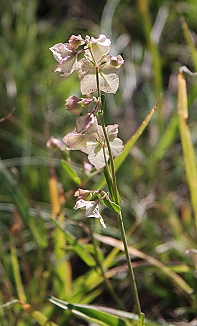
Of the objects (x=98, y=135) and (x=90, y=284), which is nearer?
(x=98, y=135)

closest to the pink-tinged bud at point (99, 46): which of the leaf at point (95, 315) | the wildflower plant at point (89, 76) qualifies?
the wildflower plant at point (89, 76)

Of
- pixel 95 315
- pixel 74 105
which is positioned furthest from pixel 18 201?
pixel 74 105

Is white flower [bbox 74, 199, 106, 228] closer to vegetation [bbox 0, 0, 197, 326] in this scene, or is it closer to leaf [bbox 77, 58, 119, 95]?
vegetation [bbox 0, 0, 197, 326]

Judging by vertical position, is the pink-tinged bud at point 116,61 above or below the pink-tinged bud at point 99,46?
below

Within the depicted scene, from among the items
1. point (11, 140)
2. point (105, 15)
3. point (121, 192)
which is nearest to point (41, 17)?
point (105, 15)

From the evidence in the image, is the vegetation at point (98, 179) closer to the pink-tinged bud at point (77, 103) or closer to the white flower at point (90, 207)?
the white flower at point (90, 207)

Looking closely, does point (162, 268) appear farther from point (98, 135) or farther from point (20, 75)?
point (20, 75)

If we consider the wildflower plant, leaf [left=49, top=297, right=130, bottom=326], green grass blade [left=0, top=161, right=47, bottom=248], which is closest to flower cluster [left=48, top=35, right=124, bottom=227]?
the wildflower plant

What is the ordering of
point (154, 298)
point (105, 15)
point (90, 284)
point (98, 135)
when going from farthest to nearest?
point (105, 15) → point (154, 298) → point (90, 284) → point (98, 135)
